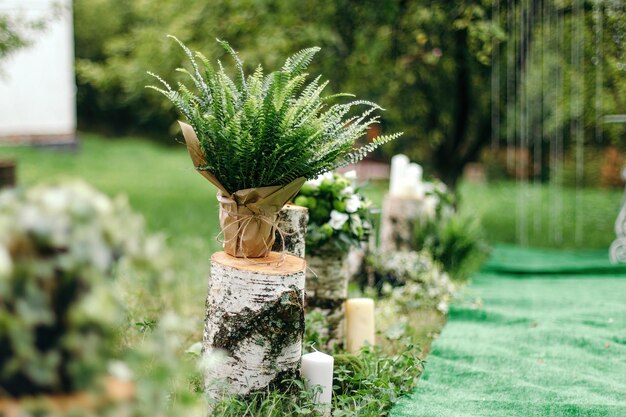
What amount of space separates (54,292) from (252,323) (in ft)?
4.57

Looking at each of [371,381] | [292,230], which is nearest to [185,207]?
[292,230]

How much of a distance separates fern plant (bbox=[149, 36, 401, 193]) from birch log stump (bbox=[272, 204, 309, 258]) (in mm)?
412

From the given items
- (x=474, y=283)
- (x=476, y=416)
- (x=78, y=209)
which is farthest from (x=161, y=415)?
(x=474, y=283)

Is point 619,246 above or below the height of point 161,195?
below

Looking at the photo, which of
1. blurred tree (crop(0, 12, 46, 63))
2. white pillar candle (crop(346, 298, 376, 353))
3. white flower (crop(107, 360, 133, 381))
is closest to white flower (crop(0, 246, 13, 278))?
white flower (crop(107, 360, 133, 381))

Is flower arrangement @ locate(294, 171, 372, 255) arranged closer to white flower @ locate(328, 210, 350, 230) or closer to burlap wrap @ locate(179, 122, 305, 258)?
white flower @ locate(328, 210, 350, 230)

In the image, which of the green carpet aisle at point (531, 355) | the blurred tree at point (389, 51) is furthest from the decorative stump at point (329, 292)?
the blurred tree at point (389, 51)

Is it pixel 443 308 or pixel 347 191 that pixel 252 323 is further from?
pixel 443 308

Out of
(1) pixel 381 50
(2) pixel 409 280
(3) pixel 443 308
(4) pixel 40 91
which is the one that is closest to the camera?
(3) pixel 443 308

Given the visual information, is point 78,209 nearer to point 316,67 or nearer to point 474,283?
point 474,283

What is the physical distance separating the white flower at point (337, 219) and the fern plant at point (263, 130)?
749 millimetres

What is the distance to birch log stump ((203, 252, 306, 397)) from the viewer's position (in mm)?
2729

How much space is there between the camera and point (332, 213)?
376 centimetres

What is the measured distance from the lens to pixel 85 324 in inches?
53.9
